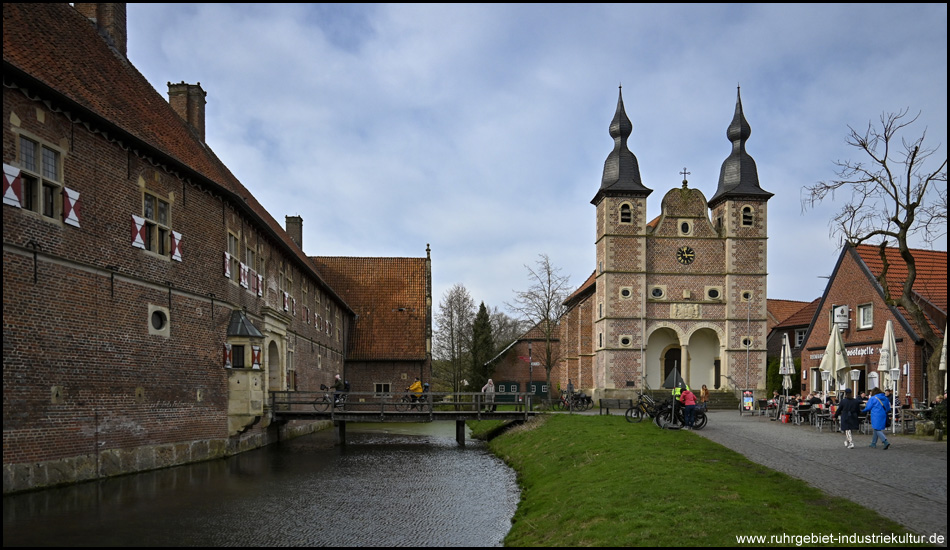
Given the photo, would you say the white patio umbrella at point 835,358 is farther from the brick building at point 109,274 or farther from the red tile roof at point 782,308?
the red tile roof at point 782,308

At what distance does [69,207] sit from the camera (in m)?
13.1

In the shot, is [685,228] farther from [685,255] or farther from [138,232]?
[138,232]

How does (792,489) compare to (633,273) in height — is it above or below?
below

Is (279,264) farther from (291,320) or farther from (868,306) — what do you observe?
(868,306)

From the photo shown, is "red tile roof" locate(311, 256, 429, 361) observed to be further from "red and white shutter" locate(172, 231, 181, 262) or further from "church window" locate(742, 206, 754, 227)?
"red and white shutter" locate(172, 231, 181, 262)

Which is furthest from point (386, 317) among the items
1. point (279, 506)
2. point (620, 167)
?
point (279, 506)

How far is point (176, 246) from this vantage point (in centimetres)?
1695

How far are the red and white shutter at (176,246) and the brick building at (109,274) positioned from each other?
1.1 inches

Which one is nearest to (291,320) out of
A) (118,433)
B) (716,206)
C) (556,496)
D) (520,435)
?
(520,435)

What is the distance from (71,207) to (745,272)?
1378 inches

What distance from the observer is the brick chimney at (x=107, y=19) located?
18828mm

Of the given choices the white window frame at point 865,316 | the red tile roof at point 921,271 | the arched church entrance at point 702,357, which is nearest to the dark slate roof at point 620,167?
the arched church entrance at point 702,357

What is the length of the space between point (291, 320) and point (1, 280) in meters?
15.7

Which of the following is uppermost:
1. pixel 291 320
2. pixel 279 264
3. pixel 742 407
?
pixel 279 264
